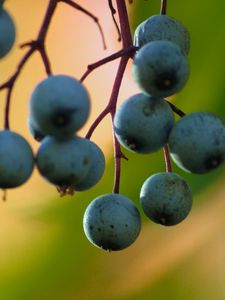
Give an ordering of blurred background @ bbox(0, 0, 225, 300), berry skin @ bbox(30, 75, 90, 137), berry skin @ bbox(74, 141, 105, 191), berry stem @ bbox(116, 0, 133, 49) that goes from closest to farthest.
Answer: berry skin @ bbox(30, 75, 90, 137), berry skin @ bbox(74, 141, 105, 191), berry stem @ bbox(116, 0, 133, 49), blurred background @ bbox(0, 0, 225, 300)

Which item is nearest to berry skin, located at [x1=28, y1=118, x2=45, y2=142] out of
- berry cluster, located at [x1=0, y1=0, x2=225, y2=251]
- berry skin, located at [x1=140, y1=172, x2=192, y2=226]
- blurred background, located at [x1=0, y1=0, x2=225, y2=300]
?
berry cluster, located at [x1=0, y1=0, x2=225, y2=251]

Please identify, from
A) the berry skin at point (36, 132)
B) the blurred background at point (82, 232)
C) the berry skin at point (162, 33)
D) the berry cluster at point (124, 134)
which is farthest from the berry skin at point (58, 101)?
the blurred background at point (82, 232)

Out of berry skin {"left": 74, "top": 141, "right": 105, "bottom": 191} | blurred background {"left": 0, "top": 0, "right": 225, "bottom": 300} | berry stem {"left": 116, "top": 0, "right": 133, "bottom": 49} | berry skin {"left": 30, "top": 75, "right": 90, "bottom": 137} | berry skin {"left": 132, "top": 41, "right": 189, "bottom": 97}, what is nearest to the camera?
berry skin {"left": 30, "top": 75, "right": 90, "bottom": 137}

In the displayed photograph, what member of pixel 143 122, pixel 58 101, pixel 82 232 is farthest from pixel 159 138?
pixel 82 232

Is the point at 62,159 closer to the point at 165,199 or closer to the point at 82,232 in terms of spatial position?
the point at 165,199

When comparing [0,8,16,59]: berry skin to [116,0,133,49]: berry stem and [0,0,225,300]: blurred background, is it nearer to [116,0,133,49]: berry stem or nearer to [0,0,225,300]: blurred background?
[116,0,133,49]: berry stem

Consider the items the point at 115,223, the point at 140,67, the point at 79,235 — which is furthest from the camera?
the point at 79,235

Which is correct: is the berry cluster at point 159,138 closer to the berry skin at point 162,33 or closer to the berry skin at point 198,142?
the berry skin at point 198,142

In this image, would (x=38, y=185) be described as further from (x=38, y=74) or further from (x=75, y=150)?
(x=75, y=150)

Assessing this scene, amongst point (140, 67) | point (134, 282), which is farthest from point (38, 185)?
point (140, 67)
